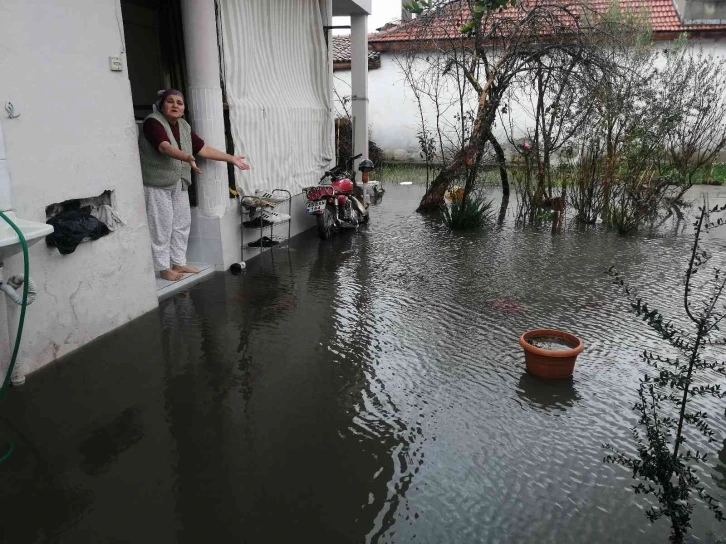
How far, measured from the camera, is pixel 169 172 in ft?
17.1

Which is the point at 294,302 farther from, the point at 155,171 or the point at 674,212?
the point at 674,212

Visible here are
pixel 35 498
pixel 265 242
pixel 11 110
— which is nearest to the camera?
pixel 35 498

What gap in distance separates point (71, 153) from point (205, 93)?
200 centimetres

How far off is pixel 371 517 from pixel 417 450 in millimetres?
543

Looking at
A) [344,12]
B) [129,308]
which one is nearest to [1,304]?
[129,308]

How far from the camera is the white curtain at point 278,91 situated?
630 cm

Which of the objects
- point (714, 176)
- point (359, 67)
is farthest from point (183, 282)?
point (714, 176)

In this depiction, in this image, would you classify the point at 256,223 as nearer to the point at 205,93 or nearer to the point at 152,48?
the point at 205,93

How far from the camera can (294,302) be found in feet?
17.1

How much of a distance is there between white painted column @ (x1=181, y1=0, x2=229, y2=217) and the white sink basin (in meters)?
2.72

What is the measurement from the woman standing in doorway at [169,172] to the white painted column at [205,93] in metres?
0.21

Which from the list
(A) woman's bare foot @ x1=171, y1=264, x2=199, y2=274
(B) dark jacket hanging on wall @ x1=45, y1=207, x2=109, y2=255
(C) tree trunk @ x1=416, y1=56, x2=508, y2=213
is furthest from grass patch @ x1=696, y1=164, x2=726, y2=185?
(B) dark jacket hanging on wall @ x1=45, y1=207, x2=109, y2=255

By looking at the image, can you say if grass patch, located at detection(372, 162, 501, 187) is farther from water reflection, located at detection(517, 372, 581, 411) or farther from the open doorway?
water reflection, located at detection(517, 372, 581, 411)

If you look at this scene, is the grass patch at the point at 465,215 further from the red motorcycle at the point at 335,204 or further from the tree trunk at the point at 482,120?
the red motorcycle at the point at 335,204
